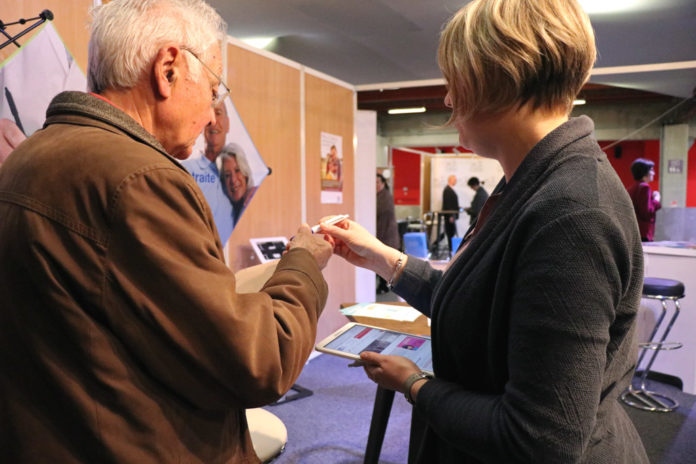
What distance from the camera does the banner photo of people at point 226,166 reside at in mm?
3001

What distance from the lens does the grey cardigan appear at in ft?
2.25

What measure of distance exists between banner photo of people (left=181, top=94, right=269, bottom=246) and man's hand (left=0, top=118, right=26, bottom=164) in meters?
1.04

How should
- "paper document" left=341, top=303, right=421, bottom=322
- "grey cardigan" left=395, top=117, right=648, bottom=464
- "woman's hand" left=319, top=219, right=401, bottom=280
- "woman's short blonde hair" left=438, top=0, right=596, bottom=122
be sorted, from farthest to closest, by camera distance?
"paper document" left=341, top=303, right=421, bottom=322, "woman's hand" left=319, top=219, right=401, bottom=280, "woman's short blonde hair" left=438, top=0, right=596, bottom=122, "grey cardigan" left=395, top=117, right=648, bottom=464

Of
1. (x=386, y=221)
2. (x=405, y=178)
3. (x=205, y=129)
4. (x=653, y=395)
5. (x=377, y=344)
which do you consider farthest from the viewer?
(x=405, y=178)

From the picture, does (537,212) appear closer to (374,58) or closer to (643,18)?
(643,18)

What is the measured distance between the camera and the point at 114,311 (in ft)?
2.45

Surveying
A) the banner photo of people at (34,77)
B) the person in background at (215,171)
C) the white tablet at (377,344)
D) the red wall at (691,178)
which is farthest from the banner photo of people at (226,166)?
the red wall at (691,178)

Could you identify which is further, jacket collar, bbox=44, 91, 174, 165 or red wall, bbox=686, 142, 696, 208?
red wall, bbox=686, 142, 696, 208

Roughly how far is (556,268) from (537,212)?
0.09 m

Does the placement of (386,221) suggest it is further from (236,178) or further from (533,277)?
(533,277)

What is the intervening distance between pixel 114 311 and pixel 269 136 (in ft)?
9.82

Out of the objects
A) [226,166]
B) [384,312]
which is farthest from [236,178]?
[384,312]

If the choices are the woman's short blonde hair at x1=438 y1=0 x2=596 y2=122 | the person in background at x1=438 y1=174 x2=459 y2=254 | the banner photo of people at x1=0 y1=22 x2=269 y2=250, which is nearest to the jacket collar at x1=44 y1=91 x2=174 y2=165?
the woman's short blonde hair at x1=438 y1=0 x2=596 y2=122

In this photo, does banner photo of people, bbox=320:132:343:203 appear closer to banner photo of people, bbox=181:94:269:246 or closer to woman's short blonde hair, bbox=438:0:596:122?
banner photo of people, bbox=181:94:269:246
